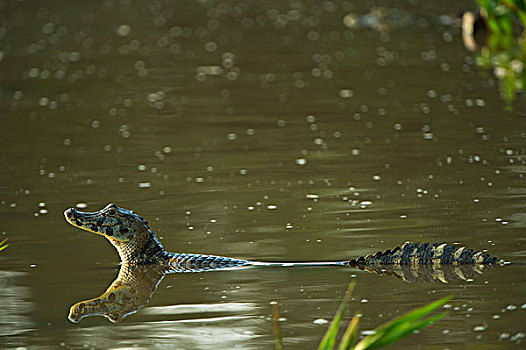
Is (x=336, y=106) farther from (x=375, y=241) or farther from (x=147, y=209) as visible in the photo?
(x=375, y=241)

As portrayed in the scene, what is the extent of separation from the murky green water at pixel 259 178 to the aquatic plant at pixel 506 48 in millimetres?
363

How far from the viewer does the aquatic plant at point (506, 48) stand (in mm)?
14695

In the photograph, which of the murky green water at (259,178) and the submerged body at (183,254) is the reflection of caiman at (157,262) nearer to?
the submerged body at (183,254)

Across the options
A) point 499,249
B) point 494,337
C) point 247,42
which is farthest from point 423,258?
point 247,42

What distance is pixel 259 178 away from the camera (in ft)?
33.6

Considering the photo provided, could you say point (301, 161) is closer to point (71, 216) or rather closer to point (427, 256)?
point (71, 216)

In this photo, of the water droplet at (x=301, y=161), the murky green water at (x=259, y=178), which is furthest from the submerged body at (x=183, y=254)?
the water droplet at (x=301, y=161)

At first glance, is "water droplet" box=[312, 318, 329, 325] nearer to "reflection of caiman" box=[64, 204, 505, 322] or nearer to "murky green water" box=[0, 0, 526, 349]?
"murky green water" box=[0, 0, 526, 349]

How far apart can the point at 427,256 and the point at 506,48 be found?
1311 cm

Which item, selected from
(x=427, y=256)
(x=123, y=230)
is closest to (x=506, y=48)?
(x=427, y=256)

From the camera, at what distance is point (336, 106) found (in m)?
14.4

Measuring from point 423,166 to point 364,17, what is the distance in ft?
53.5

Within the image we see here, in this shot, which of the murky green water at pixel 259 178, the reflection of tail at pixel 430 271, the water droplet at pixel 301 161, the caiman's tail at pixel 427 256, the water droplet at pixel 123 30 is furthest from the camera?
the water droplet at pixel 123 30

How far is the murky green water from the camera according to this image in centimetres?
619
